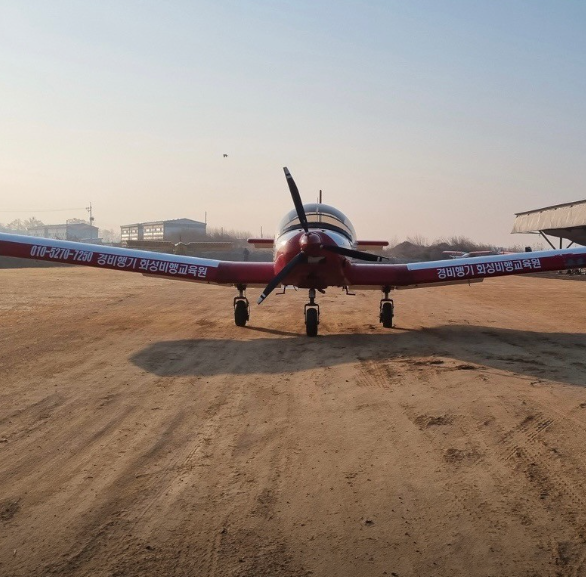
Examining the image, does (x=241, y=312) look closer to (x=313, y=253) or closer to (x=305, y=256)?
(x=305, y=256)

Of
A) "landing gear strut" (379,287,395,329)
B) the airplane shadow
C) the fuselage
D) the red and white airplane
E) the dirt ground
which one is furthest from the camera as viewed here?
"landing gear strut" (379,287,395,329)

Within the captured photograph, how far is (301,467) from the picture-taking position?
5.17 meters

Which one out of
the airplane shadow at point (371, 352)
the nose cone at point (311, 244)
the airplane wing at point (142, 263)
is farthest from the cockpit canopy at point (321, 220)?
the airplane shadow at point (371, 352)

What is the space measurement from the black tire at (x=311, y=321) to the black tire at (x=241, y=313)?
Result: 258cm

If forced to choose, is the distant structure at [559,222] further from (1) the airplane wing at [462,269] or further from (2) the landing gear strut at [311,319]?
(2) the landing gear strut at [311,319]

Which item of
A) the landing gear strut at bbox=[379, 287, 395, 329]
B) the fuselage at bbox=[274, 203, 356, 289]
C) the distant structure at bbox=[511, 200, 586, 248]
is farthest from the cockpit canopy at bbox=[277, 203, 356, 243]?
the distant structure at bbox=[511, 200, 586, 248]

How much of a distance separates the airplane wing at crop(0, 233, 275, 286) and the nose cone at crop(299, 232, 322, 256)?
2300mm

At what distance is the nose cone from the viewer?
12602 mm

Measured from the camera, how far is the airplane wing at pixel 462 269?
1470 centimetres

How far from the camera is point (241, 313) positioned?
611 inches

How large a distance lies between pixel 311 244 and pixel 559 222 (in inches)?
1547

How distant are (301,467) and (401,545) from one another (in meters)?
1.48

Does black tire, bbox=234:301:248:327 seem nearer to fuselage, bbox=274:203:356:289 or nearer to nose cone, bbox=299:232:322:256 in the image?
fuselage, bbox=274:203:356:289

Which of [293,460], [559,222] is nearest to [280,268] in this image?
[293,460]
